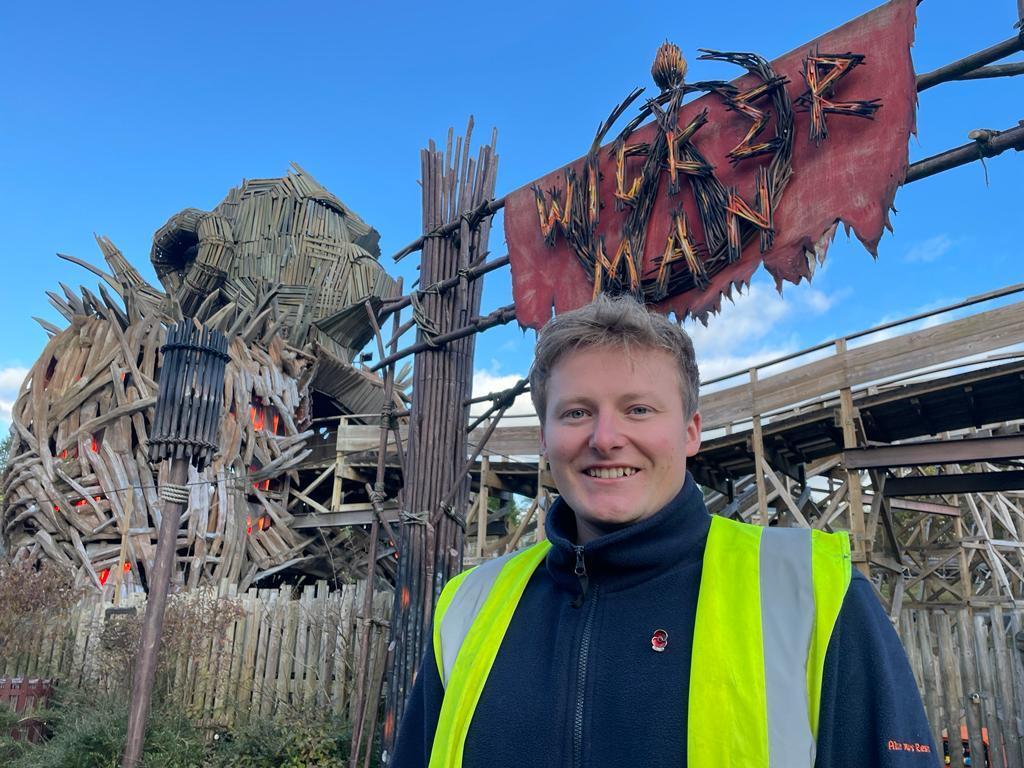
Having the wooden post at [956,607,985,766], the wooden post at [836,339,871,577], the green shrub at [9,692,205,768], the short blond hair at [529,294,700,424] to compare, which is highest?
the wooden post at [836,339,871,577]

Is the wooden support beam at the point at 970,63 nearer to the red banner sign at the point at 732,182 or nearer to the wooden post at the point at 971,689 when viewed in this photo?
the red banner sign at the point at 732,182

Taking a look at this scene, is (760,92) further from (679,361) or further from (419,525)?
(419,525)

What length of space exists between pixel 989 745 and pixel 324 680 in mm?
7061

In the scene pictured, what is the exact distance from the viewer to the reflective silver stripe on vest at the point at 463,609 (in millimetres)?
1855

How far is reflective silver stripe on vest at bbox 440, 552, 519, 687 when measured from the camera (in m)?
1.86

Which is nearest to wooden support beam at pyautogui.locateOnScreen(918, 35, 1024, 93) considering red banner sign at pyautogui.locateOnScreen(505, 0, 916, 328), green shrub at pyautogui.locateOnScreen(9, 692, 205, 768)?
red banner sign at pyautogui.locateOnScreen(505, 0, 916, 328)

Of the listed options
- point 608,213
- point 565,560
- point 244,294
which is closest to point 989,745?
point 608,213

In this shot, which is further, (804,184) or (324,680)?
(324,680)

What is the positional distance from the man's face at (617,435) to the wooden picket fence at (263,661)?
7.33 metres

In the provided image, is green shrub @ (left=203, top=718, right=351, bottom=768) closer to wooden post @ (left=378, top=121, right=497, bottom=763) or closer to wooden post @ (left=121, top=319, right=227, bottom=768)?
wooden post @ (left=121, top=319, right=227, bottom=768)

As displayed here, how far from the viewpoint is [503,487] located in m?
17.0

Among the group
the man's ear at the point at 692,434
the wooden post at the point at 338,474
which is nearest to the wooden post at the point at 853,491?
the man's ear at the point at 692,434

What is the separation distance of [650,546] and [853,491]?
33.4 feet

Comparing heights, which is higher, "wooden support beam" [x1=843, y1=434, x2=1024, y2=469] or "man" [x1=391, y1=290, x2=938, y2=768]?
"wooden support beam" [x1=843, y1=434, x2=1024, y2=469]
